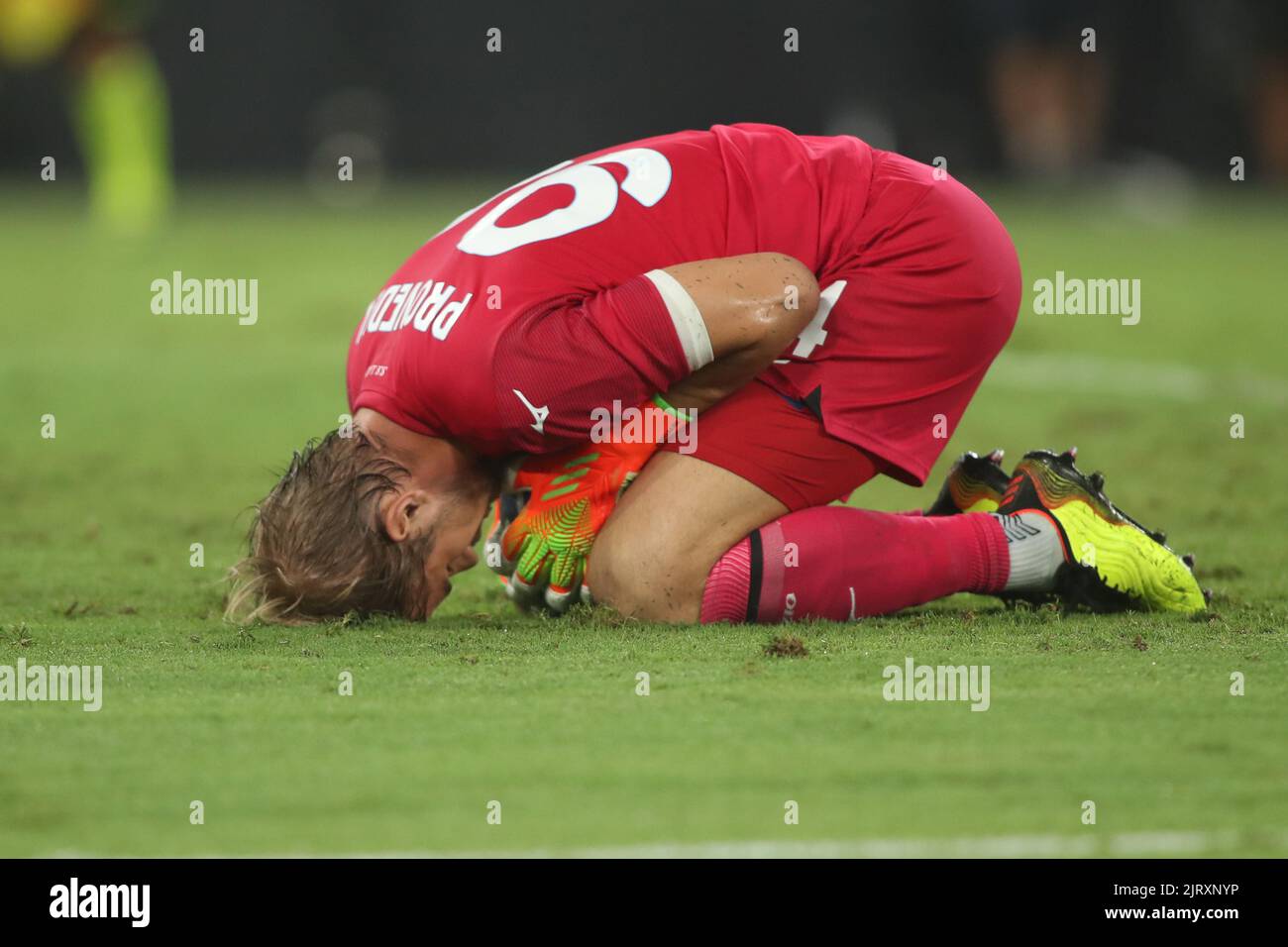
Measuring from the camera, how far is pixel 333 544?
10.6 feet

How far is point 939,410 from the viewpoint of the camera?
3.52 metres

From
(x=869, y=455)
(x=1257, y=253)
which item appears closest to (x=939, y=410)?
(x=869, y=455)

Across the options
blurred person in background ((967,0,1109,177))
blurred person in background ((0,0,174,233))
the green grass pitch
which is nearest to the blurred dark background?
blurred person in background ((967,0,1109,177))

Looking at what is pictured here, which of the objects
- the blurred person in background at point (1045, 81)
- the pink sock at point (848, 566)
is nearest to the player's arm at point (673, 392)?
the pink sock at point (848, 566)

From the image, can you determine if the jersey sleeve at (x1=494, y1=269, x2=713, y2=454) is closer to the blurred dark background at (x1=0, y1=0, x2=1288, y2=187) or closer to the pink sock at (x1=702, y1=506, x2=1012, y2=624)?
the pink sock at (x1=702, y1=506, x2=1012, y2=624)

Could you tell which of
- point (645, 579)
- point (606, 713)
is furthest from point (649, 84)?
point (606, 713)

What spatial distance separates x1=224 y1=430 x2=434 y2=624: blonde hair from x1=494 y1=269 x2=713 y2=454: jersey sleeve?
0.97 ft

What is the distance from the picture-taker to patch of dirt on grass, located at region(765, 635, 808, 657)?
3078 millimetres

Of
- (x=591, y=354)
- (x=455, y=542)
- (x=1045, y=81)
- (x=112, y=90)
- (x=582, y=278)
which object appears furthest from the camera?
(x=1045, y=81)

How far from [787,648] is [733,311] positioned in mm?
581

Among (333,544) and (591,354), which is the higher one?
(591,354)

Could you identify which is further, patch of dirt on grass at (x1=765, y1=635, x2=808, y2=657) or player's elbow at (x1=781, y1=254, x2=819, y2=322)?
player's elbow at (x1=781, y1=254, x2=819, y2=322)

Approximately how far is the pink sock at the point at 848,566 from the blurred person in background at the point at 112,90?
350 inches

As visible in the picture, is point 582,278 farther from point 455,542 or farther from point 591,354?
point 455,542
